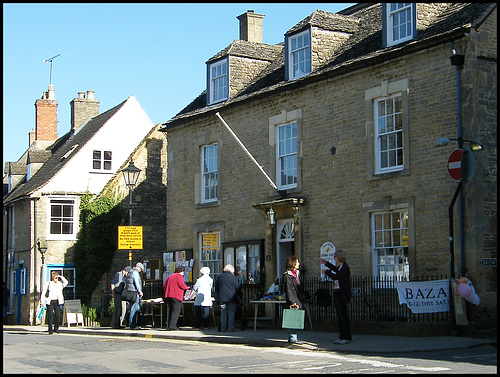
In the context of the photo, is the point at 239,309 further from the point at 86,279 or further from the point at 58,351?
the point at 86,279

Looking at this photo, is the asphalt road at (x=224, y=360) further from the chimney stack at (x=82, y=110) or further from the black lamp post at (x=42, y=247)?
the chimney stack at (x=82, y=110)

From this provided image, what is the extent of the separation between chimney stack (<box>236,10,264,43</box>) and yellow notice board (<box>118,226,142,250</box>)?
914 cm

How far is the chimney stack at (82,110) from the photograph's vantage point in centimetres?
4144

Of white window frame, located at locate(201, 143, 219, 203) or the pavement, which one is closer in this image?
the pavement

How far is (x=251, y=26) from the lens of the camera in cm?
2895

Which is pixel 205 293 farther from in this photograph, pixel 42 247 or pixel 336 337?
pixel 42 247

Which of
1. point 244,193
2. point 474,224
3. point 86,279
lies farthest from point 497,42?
point 86,279

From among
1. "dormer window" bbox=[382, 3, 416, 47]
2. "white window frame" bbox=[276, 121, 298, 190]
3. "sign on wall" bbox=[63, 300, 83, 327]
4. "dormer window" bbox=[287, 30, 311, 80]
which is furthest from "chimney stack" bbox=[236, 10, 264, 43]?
"sign on wall" bbox=[63, 300, 83, 327]

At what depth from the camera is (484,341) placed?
15.2m

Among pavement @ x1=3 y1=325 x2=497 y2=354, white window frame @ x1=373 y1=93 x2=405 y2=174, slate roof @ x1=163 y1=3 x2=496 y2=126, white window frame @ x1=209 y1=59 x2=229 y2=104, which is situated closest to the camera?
pavement @ x1=3 y1=325 x2=497 y2=354

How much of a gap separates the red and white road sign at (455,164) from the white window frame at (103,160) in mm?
21998

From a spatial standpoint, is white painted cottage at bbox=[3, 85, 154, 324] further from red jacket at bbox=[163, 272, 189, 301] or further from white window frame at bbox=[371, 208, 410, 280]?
white window frame at bbox=[371, 208, 410, 280]

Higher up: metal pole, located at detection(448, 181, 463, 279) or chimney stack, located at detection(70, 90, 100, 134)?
chimney stack, located at detection(70, 90, 100, 134)

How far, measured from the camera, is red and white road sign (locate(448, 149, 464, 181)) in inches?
667
